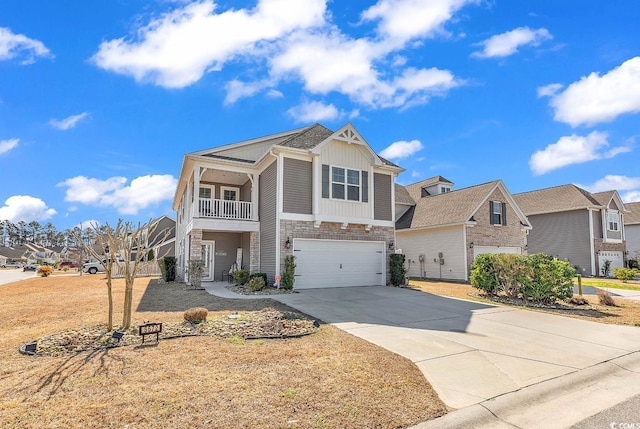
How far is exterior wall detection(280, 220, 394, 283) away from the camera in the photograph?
1410 cm

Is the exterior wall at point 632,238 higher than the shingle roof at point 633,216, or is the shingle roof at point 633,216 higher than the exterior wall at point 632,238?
the shingle roof at point 633,216

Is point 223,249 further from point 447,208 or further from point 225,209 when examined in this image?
point 447,208

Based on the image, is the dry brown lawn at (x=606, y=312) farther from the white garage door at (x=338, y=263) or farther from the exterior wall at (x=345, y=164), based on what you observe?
the exterior wall at (x=345, y=164)

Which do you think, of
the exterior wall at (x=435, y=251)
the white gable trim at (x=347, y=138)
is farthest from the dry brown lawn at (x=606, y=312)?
the exterior wall at (x=435, y=251)

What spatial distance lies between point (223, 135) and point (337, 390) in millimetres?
19394

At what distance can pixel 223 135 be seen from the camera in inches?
835

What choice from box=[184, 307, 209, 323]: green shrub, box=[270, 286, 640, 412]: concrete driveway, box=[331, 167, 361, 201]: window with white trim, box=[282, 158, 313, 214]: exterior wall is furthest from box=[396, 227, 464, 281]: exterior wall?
box=[184, 307, 209, 323]: green shrub

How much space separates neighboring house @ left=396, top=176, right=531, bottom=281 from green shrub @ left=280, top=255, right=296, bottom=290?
11.2 m

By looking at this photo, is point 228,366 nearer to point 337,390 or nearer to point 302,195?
point 337,390

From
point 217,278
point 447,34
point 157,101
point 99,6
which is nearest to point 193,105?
point 157,101

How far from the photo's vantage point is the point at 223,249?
1892 cm

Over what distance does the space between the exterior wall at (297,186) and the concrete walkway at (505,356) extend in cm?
503

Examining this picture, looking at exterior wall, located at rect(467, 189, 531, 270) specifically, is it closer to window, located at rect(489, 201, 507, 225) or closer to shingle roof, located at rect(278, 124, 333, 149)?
window, located at rect(489, 201, 507, 225)

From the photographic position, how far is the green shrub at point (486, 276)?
1279cm
